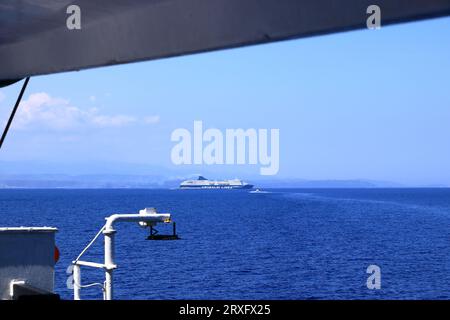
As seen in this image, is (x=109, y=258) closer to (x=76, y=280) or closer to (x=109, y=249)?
(x=109, y=249)

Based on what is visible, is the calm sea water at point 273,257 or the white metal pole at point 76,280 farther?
the calm sea water at point 273,257

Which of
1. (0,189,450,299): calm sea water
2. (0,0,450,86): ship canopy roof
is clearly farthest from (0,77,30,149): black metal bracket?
(0,189,450,299): calm sea water

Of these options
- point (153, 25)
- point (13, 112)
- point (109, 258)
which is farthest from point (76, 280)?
point (153, 25)

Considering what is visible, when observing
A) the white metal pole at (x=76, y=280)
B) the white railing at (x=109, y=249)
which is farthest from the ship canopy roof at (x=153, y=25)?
the white metal pole at (x=76, y=280)

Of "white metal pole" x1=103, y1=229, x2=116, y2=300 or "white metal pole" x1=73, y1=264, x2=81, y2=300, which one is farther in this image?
"white metal pole" x1=73, y1=264, x2=81, y2=300

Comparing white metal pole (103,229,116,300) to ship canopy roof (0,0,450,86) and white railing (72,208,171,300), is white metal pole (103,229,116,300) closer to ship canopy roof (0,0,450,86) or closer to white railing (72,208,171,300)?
white railing (72,208,171,300)

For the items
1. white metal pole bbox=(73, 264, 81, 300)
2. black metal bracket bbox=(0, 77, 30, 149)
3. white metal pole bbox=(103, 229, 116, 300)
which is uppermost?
black metal bracket bbox=(0, 77, 30, 149)

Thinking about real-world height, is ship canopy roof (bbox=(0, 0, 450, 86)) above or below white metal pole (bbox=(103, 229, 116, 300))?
above

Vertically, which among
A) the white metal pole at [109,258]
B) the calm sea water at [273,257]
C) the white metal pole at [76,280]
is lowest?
the calm sea water at [273,257]

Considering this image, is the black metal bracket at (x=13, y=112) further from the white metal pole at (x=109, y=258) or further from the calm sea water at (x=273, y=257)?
the calm sea water at (x=273, y=257)

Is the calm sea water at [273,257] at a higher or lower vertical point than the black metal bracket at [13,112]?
lower

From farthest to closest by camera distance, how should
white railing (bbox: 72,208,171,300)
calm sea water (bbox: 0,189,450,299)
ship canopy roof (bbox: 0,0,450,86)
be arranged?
calm sea water (bbox: 0,189,450,299) < white railing (bbox: 72,208,171,300) < ship canopy roof (bbox: 0,0,450,86)

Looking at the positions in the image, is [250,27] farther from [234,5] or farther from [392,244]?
[392,244]
